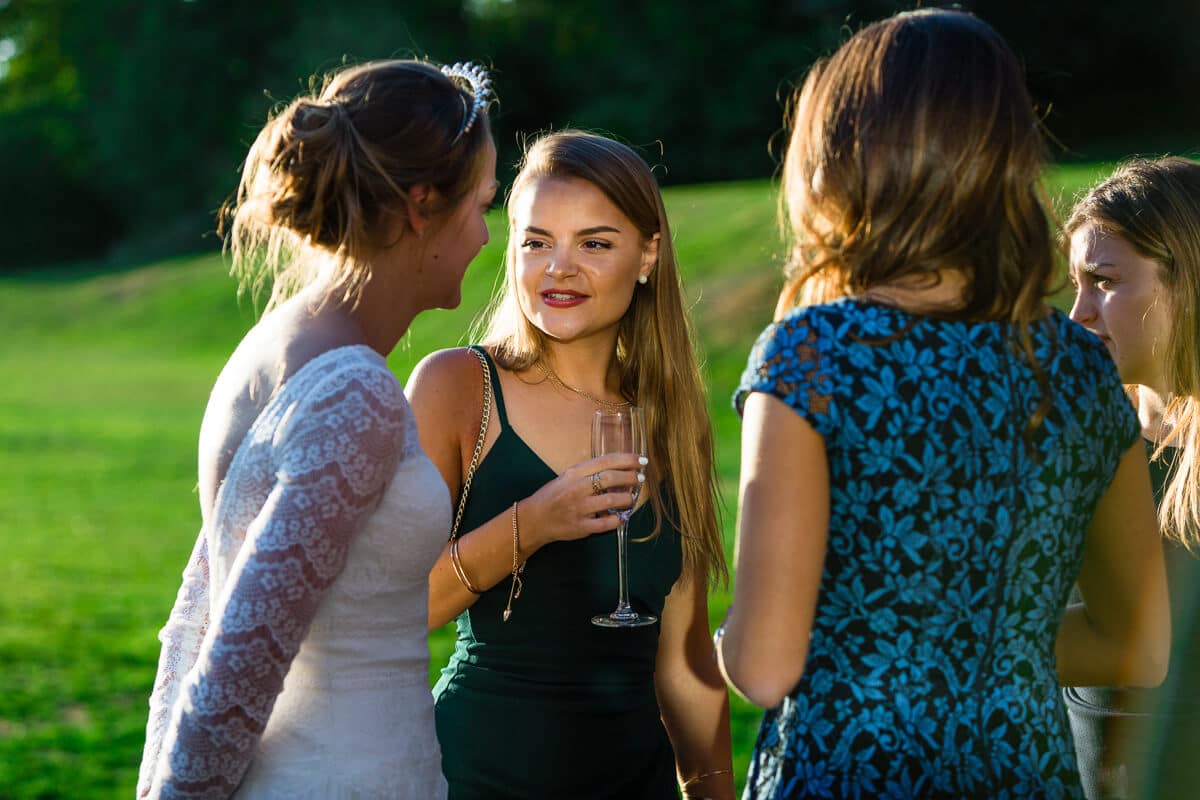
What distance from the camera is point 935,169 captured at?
2.05m

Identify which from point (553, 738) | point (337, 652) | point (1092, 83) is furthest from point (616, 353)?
point (1092, 83)

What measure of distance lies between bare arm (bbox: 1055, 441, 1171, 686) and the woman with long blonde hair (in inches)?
22.3

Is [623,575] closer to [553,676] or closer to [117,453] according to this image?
[553,676]

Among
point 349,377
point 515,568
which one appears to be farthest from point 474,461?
point 349,377

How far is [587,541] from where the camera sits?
3.33 metres

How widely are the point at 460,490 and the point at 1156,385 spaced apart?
180 centimetres

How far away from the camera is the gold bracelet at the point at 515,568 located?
3174 mm

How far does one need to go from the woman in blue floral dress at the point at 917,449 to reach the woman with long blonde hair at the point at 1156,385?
975 millimetres

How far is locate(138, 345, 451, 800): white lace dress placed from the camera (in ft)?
7.02

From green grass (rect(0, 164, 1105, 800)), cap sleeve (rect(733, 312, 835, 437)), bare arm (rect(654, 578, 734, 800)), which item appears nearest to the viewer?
cap sleeve (rect(733, 312, 835, 437))

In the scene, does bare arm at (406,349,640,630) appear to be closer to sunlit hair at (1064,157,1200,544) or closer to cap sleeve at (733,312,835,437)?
cap sleeve at (733,312,835,437)

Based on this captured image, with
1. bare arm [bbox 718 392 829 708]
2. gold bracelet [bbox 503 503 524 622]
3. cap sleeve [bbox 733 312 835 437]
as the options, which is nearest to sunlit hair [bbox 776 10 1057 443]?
cap sleeve [bbox 733 312 835 437]

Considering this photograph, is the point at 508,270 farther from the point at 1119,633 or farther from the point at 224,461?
the point at 1119,633

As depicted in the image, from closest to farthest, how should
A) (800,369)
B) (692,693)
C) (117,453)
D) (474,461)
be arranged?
(800,369)
(474,461)
(692,693)
(117,453)
